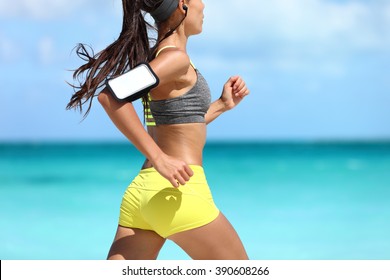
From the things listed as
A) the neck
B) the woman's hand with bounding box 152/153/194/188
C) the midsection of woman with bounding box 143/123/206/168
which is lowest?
the woman's hand with bounding box 152/153/194/188

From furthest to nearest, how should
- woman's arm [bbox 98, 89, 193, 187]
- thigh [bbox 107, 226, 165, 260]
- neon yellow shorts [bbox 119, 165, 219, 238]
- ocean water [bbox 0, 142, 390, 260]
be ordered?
ocean water [bbox 0, 142, 390, 260]
thigh [bbox 107, 226, 165, 260]
neon yellow shorts [bbox 119, 165, 219, 238]
woman's arm [bbox 98, 89, 193, 187]

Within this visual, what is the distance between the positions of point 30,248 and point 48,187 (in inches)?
342

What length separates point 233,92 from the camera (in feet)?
11.6

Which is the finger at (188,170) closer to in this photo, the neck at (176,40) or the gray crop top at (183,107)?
the gray crop top at (183,107)

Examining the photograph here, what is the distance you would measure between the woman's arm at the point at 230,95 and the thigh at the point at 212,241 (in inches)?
23.3

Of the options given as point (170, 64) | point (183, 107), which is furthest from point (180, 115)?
A: point (170, 64)

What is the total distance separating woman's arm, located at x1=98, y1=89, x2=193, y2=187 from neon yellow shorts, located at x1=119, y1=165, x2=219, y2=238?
0.46 ft

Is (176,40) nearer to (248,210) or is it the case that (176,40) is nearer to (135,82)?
(135,82)

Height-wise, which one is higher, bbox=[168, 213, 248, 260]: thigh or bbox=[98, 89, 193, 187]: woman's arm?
bbox=[98, 89, 193, 187]: woman's arm

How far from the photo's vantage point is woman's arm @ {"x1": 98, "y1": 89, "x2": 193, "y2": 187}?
2.82m

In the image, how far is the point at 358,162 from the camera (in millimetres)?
27469

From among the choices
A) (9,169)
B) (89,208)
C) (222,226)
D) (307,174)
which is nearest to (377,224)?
(89,208)

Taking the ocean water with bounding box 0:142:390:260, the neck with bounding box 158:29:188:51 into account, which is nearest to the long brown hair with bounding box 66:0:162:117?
the neck with bounding box 158:29:188:51

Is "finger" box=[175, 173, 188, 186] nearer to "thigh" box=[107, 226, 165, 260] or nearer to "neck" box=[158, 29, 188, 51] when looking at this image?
"thigh" box=[107, 226, 165, 260]
